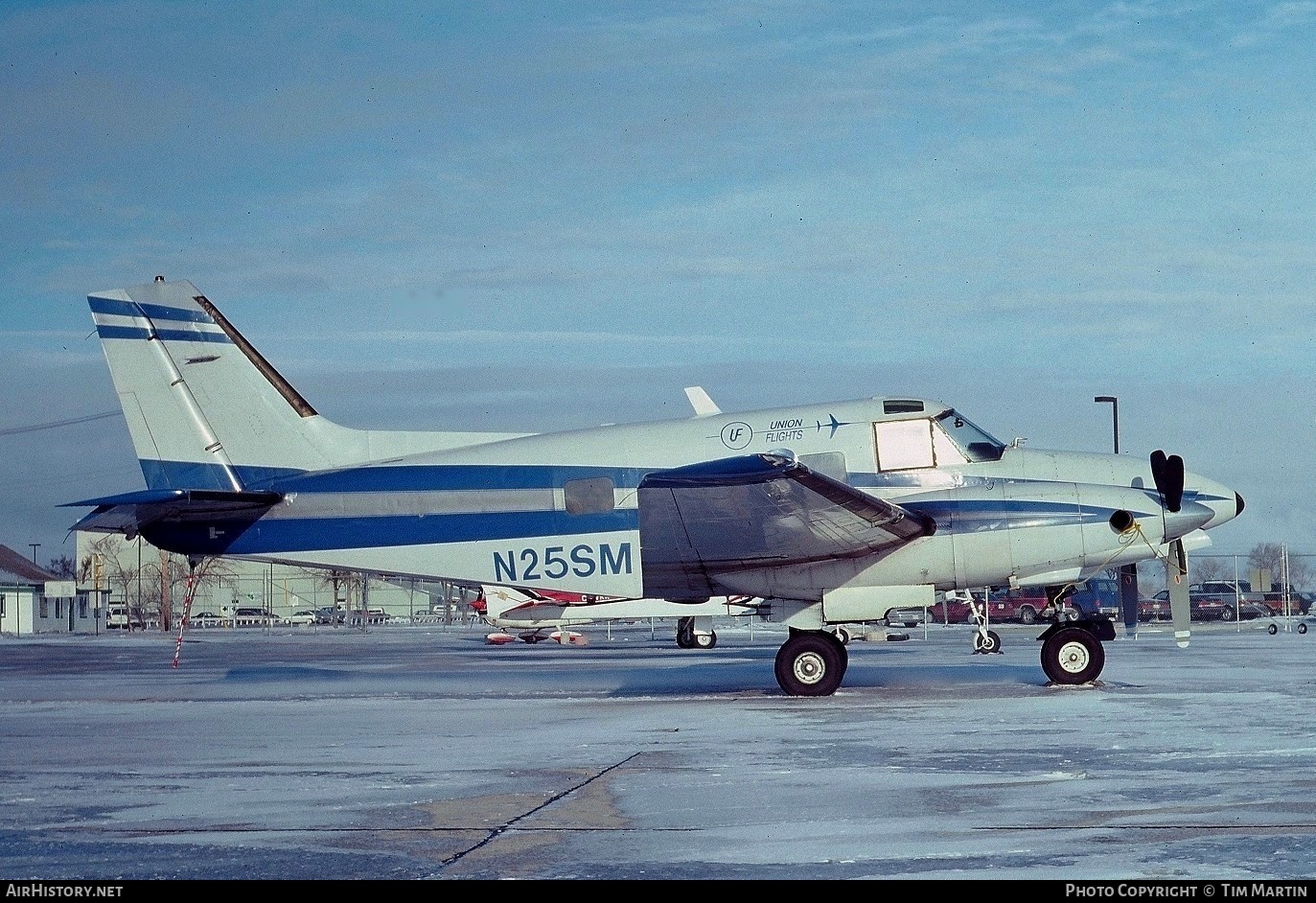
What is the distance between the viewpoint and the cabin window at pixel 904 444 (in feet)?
64.3

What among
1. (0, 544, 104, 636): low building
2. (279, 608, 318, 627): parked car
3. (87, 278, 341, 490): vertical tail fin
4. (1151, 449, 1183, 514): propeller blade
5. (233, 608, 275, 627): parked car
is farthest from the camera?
(233, 608, 275, 627): parked car

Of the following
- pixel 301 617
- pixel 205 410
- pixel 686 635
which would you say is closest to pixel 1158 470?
pixel 205 410

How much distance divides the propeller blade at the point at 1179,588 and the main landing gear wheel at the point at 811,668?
16.1ft

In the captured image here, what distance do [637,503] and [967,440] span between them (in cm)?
482

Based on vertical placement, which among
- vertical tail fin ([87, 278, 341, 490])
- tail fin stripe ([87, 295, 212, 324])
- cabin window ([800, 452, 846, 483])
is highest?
tail fin stripe ([87, 295, 212, 324])

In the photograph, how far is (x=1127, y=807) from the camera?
8.91m

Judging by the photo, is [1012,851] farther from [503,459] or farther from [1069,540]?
[503,459]

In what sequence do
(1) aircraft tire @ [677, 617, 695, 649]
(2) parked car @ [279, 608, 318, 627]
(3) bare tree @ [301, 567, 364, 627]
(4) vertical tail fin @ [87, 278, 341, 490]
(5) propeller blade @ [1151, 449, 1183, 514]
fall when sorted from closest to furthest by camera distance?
1. (5) propeller blade @ [1151, 449, 1183, 514]
2. (4) vertical tail fin @ [87, 278, 341, 490]
3. (1) aircraft tire @ [677, 617, 695, 649]
4. (2) parked car @ [279, 608, 318, 627]
5. (3) bare tree @ [301, 567, 364, 627]

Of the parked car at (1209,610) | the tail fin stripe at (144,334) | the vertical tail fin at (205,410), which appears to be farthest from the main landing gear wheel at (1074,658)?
the parked car at (1209,610)

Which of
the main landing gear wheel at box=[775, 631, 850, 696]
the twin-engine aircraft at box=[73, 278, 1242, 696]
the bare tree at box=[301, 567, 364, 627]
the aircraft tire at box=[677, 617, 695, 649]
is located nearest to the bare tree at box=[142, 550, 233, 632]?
the bare tree at box=[301, 567, 364, 627]

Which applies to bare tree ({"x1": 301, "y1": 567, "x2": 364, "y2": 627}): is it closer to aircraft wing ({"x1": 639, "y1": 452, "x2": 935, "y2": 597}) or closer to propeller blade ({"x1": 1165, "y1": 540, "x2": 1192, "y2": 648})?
aircraft wing ({"x1": 639, "y1": 452, "x2": 935, "y2": 597})

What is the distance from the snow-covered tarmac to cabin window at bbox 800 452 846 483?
3147 mm

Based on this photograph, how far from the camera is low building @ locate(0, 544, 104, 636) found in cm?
8975

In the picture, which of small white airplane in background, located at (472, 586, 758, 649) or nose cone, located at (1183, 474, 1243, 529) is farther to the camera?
small white airplane in background, located at (472, 586, 758, 649)
